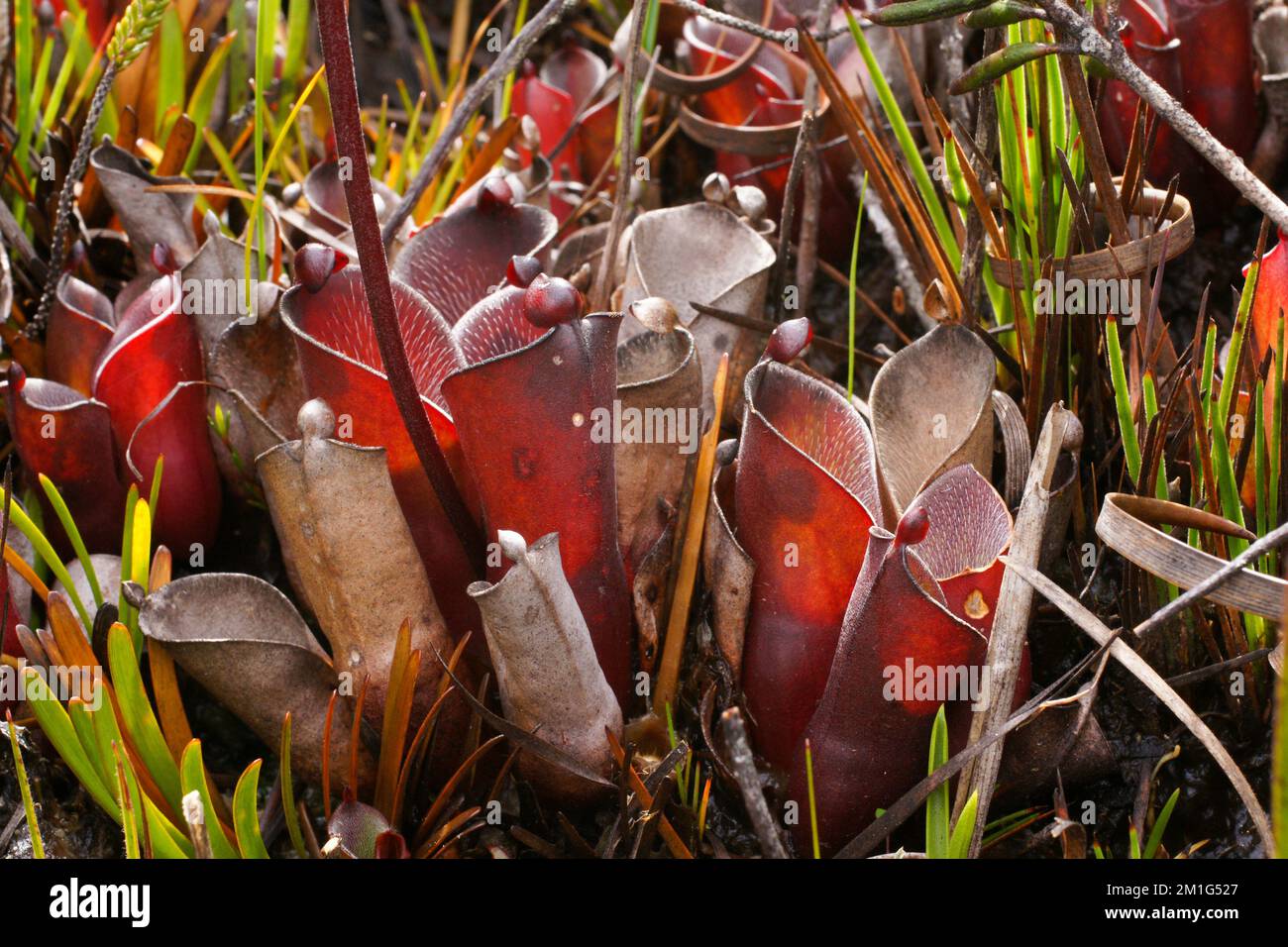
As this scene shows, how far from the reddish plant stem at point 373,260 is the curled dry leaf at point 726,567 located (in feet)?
0.75

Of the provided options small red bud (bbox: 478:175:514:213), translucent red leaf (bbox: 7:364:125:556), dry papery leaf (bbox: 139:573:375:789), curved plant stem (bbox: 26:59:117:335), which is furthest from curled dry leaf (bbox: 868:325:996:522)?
curved plant stem (bbox: 26:59:117:335)

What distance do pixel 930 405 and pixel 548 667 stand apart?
47 centimetres

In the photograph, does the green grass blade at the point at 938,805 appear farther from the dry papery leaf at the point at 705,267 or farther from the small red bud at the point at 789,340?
the dry papery leaf at the point at 705,267

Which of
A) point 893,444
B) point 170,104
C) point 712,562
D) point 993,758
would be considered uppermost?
point 170,104

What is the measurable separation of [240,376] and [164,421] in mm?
127

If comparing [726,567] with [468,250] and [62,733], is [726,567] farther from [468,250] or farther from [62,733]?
[62,733]

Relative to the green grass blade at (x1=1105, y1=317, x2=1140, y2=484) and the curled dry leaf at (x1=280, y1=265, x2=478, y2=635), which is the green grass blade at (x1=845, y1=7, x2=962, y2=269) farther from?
the curled dry leaf at (x1=280, y1=265, x2=478, y2=635)

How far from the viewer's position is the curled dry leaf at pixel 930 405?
1.08m

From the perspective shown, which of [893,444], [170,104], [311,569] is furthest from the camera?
[170,104]

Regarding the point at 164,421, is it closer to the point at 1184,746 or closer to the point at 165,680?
the point at 165,680

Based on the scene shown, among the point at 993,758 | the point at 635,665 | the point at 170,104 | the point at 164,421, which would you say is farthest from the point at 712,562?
the point at 170,104

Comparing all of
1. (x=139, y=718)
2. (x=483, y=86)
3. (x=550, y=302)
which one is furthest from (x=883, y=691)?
(x=483, y=86)

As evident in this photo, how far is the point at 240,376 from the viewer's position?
1121 mm

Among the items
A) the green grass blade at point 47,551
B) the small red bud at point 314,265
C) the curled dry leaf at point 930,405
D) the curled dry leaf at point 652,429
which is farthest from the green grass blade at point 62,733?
the curled dry leaf at point 930,405
